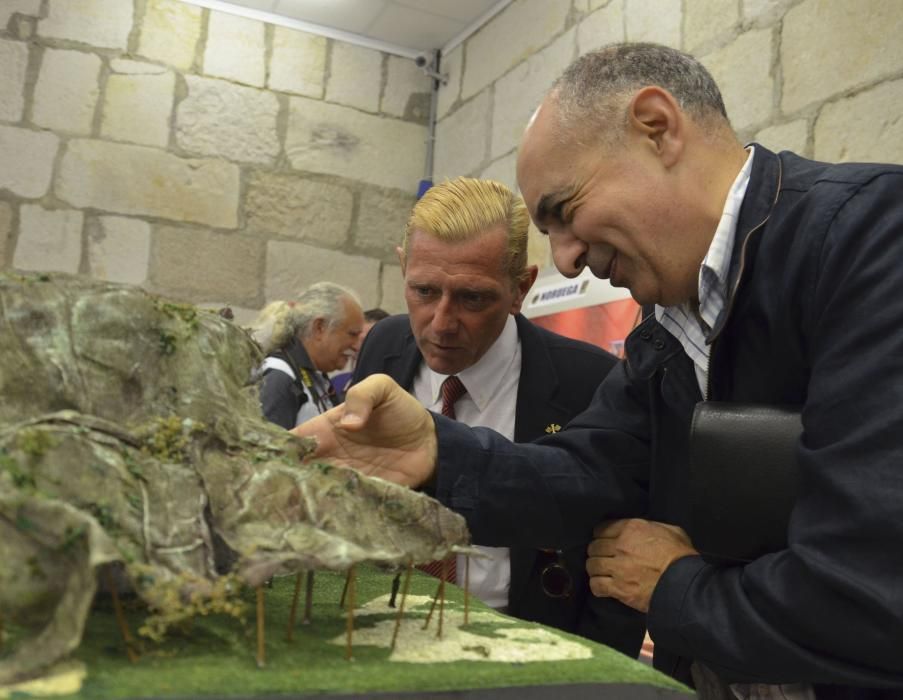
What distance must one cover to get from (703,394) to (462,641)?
720 millimetres

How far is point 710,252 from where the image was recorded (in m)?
1.40

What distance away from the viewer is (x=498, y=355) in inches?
86.4

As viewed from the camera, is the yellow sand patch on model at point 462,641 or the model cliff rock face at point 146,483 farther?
the yellow sand patch on model at point 462,641

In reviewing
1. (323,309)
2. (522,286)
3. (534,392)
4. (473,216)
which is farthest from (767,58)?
(323,309)

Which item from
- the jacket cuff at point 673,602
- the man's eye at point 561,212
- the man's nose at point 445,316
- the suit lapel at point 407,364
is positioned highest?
the man's eye at point 561,212

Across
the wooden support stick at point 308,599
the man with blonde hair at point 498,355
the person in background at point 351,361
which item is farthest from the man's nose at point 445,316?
the person in background at point 351,361

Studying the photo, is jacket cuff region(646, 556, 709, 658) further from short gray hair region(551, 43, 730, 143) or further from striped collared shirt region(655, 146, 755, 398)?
short gray hair region(551, 43, 730, 143)

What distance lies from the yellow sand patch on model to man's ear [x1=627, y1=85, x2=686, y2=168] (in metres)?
0.79

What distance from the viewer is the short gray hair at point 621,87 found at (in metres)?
1.45

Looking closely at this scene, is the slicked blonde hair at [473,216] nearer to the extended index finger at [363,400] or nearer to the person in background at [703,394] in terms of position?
the person in background at [703,394]

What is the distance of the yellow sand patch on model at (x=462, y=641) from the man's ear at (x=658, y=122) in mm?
787

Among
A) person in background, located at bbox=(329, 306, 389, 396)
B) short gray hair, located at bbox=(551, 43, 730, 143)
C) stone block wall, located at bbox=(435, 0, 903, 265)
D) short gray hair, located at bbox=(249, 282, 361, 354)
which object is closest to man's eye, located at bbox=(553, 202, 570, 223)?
short gray hair, located at bbox=(551, 43, 730, 143)

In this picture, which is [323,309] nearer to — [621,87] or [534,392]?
[534,392]

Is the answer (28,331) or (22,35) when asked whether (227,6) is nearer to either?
(22,35)
